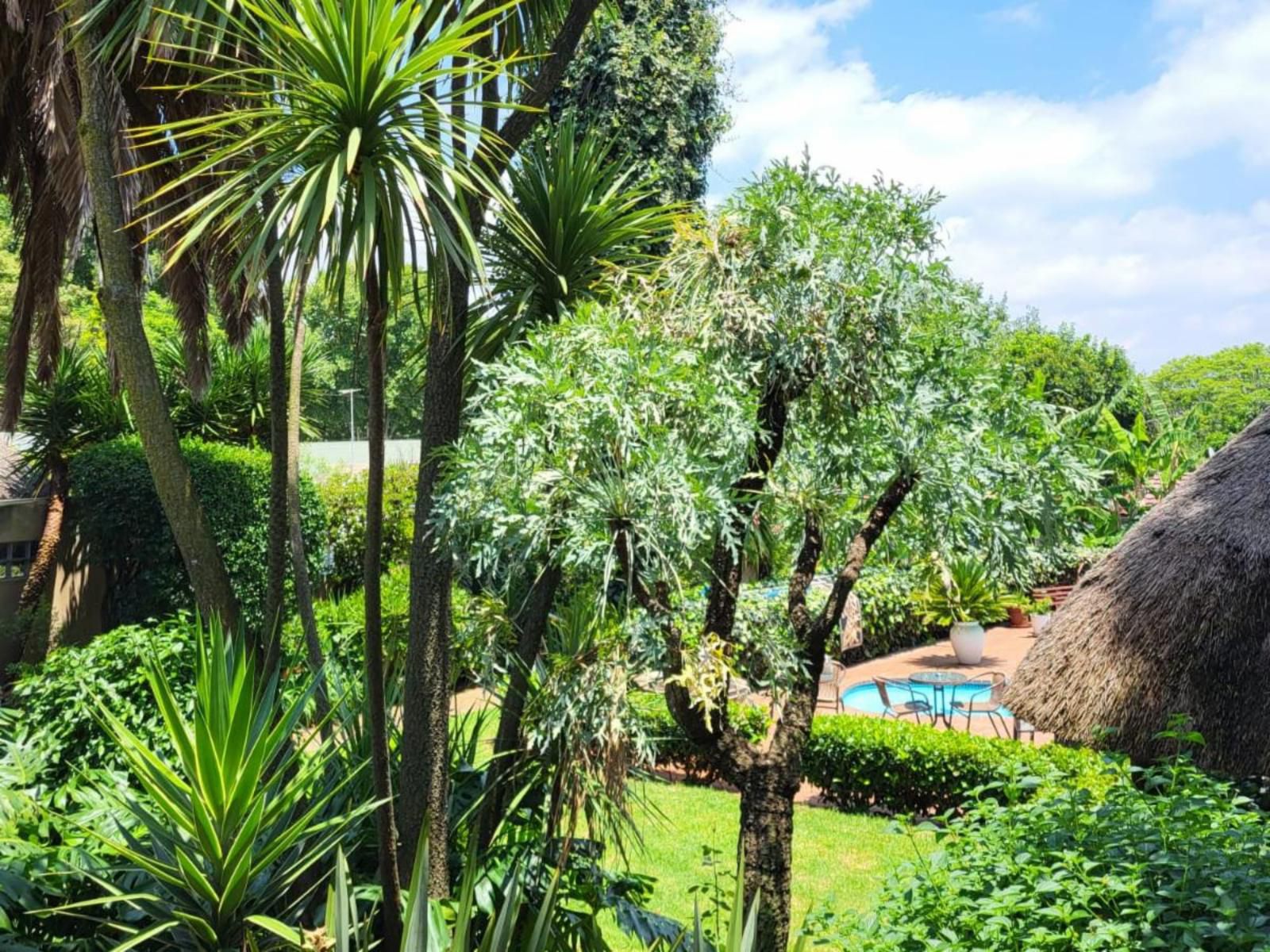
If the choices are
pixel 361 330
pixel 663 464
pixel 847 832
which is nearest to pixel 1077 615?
pixel 847 832

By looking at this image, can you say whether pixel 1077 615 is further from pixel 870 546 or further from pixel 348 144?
pixel 348 144

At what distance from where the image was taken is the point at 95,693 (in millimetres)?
7574

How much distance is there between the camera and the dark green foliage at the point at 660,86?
55.3ft

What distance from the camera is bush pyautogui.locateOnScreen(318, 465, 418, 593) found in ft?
51.1

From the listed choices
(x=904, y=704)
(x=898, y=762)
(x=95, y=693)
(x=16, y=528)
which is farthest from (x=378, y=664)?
(x=16, y=528)

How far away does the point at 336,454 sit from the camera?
2453 centimetres

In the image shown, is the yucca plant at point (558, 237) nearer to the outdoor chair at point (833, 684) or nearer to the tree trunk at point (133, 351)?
the tree trunk at point (133, 351)

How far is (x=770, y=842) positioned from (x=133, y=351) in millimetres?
3736

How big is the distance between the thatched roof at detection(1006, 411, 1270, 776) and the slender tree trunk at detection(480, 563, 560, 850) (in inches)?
154

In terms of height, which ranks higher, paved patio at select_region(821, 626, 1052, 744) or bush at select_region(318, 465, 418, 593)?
bush at select_region(318, 465, 418, 593)

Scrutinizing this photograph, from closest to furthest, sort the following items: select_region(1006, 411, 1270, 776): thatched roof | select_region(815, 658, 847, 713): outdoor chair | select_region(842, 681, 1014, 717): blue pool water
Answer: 1. select_region(1006, 411, 1270, 776): thatched roof
2. select_region(815, 658, 847, 713): outdoor chair
3. select_region(842, 681, 1014, 717): blue pool water

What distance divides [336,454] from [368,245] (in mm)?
21622

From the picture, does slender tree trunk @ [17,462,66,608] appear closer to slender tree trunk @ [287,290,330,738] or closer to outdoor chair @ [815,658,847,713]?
slender tree trunk @ [287,290,330,738]

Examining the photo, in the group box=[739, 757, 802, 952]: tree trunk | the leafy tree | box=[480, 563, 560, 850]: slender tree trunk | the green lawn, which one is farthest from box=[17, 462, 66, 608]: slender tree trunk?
the leafy tree
